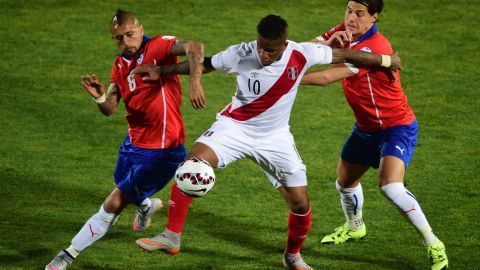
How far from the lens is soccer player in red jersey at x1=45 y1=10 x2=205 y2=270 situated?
7.57m

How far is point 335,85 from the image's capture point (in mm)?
12820

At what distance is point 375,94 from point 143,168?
2.03 m

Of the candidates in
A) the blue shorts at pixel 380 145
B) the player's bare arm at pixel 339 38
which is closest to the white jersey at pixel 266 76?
the player's bare arm at pixel 339 38

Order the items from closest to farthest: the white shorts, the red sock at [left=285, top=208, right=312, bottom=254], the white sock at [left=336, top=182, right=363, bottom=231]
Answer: the white shorts
the red sock at [left=285, top=208, right=312, bottom=254]
the white sock at [left=336, top=182, right=363, bottom=231]

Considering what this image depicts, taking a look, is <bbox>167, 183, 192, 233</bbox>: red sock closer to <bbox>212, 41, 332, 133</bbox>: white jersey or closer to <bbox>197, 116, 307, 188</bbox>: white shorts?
<bbox>197, 116, 307, 188</bbox>: white shorts

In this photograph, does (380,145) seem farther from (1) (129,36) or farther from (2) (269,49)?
(1) (129,36)

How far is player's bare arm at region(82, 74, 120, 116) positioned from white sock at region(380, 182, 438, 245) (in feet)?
7.41

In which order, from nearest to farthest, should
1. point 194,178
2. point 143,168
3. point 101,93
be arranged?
point 194,178 < point 101,93 < point 143,168

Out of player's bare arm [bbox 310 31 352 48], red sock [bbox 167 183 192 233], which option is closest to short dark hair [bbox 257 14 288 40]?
player's bare arm [bbox 310 31 352 48]

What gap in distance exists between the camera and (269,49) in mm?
7172

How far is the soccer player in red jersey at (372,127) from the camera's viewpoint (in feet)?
→ 25.5

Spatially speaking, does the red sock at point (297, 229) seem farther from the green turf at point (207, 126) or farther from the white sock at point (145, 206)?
the white sock at point (145, 206)

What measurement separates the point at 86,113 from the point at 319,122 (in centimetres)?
283

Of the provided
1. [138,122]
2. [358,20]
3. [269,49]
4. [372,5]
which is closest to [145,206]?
[138,122]
